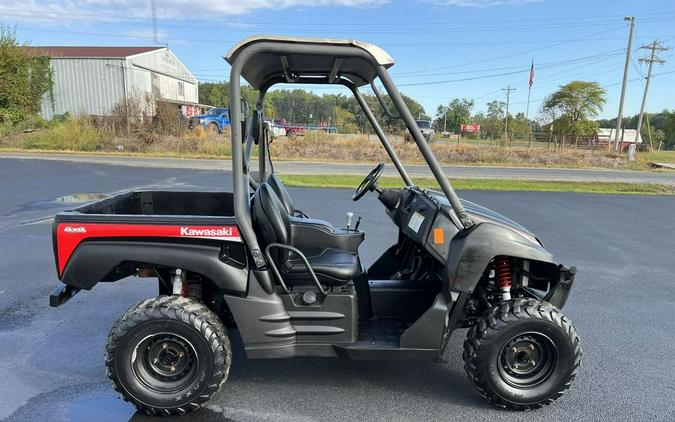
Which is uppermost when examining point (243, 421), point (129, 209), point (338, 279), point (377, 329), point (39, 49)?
point (39, 49)

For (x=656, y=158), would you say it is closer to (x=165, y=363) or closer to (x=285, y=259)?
(x=285, y=259)

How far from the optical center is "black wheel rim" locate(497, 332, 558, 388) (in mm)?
2738

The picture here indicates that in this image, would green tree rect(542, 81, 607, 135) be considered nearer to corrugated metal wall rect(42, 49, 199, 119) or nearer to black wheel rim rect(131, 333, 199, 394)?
corrugated metal wall rect(42, 49, 199, 119)

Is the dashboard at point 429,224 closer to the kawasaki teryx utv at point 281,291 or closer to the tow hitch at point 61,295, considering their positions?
the kawasaki teryx utv at point 281,291

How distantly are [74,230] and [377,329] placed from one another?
187 centimetres

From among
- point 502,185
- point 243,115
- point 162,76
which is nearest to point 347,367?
point 243,115

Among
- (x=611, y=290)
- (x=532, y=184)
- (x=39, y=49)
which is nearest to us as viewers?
(x=611, y=290)

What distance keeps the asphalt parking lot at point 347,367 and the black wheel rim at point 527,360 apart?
0.62 feet

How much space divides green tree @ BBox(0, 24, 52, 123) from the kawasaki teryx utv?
2886cm

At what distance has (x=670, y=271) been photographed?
18.7 ft

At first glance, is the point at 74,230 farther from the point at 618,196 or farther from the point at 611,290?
the point at 618,196

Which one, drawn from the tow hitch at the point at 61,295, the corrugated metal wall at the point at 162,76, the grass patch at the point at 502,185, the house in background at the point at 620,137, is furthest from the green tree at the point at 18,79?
the house in background at the point at 620,137

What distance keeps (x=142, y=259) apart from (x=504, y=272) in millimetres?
2130

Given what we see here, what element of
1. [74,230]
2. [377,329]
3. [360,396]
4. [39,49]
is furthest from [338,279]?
[39,49]
